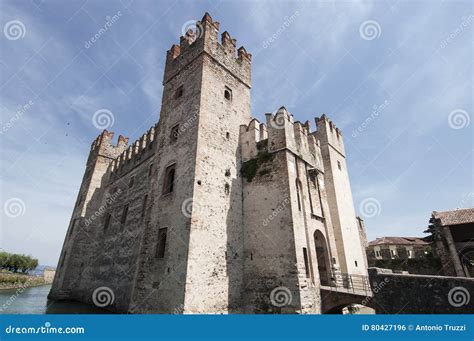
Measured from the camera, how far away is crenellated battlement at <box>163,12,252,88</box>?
1418cm

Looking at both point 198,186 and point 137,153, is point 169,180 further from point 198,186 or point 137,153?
point 137,153

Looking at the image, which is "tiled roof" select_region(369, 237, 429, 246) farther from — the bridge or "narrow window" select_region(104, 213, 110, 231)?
"narrow window" select_region(104, 213, 110, 231)

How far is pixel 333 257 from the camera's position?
43.2ft

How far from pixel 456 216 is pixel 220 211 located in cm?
2171

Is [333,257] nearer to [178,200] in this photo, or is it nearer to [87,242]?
[178,200]

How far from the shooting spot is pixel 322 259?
13.2m

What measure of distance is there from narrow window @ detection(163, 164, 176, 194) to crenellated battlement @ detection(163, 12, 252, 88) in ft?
21.8

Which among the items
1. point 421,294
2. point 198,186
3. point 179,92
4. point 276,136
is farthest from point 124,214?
point 421,294

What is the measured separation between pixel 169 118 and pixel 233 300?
1009 centimetres

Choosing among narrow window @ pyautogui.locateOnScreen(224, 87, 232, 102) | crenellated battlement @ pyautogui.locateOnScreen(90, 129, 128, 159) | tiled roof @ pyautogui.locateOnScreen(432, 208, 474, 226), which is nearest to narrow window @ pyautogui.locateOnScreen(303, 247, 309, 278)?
narrow window @ pyautogui.locateOnScreen(224, 87, 232, 102)

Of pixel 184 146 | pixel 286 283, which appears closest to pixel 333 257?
pixel 286 283

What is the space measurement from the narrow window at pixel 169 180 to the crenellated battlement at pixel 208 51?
6.65 meters

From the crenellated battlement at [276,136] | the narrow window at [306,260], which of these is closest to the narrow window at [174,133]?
the crenellated battlement at [276,136]

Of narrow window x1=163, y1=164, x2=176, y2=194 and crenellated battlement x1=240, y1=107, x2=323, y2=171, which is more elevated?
crenellated battlement x1=240, y1=107, x2=323, y2=171
